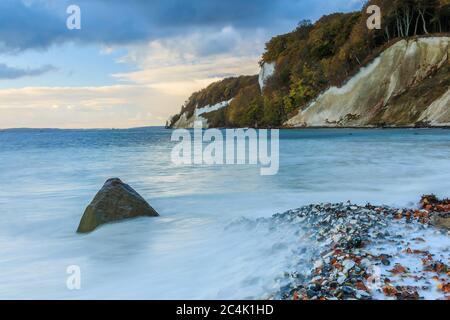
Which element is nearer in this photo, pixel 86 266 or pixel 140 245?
pixel 86 266

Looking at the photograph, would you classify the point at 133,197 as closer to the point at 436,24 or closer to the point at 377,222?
the point at 377,222

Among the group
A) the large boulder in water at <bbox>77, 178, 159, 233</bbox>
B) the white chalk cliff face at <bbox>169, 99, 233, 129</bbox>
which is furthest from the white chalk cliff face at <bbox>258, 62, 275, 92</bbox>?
the large boulder in water at <bbox>77, 178, 159, 233</bbox>

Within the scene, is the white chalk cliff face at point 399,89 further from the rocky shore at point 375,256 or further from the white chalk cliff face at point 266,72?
the rocky shore at point 375,256

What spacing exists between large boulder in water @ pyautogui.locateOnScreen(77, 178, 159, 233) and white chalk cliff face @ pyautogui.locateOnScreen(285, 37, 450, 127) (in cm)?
4216

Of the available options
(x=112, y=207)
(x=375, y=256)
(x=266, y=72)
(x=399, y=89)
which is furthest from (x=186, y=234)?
(x=266, y=72)

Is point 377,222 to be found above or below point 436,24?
below

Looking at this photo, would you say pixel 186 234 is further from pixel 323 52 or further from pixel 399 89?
pixel 323 52

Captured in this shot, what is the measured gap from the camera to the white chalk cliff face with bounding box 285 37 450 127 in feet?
151

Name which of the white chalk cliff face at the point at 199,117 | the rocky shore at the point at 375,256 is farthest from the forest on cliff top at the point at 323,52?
the rocky shore at the point at 375,256

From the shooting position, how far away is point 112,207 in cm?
883

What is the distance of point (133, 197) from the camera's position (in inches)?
363

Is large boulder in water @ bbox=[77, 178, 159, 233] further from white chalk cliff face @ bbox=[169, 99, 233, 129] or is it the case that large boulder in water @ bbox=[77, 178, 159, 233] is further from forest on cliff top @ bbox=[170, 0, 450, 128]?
white chalk cliff face @ bbox=[169, 99, 233, 129]

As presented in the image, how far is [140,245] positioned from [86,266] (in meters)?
1.14
